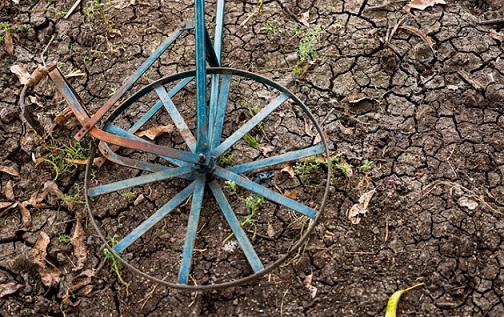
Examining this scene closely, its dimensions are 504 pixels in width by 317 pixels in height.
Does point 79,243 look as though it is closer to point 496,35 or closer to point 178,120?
point 178,120

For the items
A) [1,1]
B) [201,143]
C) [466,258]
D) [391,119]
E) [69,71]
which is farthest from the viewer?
[1,1]

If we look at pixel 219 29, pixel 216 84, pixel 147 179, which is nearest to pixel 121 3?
pixel 219 29

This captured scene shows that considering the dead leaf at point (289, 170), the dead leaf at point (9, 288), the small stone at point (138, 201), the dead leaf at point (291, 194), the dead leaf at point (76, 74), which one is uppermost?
the dead leaf at point (76, 74)

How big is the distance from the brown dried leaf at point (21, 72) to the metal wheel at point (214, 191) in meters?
0.77

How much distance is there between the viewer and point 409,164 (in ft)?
10.8

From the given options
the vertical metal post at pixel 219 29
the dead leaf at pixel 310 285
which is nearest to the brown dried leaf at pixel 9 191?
the vertical metal post at pixel 219 29

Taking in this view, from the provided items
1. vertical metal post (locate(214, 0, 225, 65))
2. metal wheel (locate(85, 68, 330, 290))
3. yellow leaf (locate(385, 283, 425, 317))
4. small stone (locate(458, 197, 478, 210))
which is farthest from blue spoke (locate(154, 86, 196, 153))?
small stone (locate(458, 197, 478, 210))

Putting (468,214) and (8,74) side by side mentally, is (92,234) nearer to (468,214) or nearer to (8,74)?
(8,74)

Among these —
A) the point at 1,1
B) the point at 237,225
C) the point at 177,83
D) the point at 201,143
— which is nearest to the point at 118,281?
the point at 237,225

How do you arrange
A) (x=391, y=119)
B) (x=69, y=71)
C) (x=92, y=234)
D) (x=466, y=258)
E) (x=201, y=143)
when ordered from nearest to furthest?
(x=201, y=143) < (x=466, y=258) < (x=92, y=234) < (x=391, y=119) < (x=69, y=71)

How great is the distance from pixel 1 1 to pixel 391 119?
8.96 ft

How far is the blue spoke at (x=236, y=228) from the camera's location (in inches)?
111

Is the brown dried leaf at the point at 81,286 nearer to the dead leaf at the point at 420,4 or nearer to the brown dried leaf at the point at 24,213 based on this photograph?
the brown dried leaf at the point at 24,213

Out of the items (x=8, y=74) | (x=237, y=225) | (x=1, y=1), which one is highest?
(x=1, y=1)
